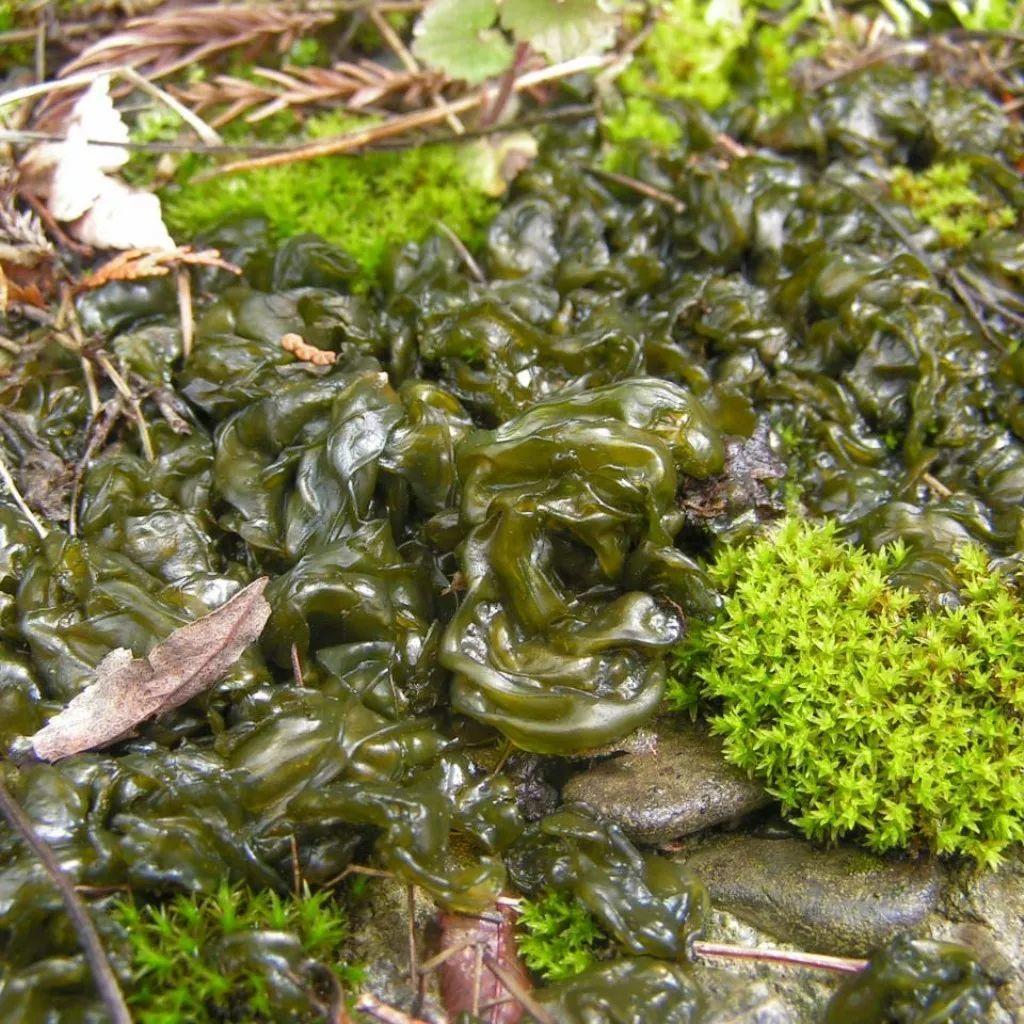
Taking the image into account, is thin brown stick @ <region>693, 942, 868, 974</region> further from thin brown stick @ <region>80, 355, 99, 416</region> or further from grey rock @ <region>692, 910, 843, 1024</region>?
thin brown stick @ <region>80, 355, 99, 416</region>

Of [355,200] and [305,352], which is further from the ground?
[355,200]

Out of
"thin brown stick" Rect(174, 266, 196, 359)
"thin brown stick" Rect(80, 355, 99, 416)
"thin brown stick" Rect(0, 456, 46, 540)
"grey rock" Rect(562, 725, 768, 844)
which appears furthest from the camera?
"thin brown stick" Rect(174, 266, 196, 359)

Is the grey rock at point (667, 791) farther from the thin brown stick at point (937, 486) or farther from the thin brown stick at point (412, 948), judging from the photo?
the thin brown stick at point (937, 486)

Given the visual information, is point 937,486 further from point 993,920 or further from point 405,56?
point 405,56

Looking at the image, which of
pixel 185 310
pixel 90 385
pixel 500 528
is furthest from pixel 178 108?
pixel 500 528

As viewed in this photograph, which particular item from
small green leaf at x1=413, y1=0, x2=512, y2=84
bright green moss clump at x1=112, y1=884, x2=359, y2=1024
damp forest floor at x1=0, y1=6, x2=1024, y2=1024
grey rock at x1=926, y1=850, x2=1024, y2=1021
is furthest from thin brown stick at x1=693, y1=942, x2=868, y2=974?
small green leaf at x1=413, y1=0, x2=512, y2=84

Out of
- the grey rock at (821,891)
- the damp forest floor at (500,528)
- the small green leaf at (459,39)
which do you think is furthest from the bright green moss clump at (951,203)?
the grey rock at (821,891)
